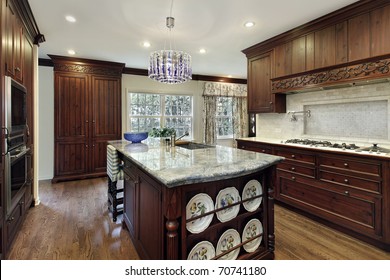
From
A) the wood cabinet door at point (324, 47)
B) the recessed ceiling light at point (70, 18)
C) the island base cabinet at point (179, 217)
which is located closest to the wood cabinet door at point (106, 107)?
the recessed ceiling light at point (70, 18)

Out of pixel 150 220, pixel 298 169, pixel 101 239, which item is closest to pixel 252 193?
pixel 150 220

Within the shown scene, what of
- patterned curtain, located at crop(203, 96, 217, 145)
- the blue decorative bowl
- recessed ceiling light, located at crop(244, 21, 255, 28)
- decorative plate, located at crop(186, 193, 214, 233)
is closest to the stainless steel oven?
the blue decorative bowl

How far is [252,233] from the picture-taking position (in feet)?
5.91

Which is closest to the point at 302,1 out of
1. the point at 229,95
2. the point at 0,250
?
the point at 0,250

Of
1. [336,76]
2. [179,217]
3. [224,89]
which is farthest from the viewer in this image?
[224,89]

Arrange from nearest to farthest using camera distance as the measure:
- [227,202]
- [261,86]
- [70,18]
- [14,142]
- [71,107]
Result: 1. [227,202]
2. [14,142]
3. [70,18]
4. [261,86]
5. [71,107]

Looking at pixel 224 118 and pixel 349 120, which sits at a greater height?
pixel 224 118

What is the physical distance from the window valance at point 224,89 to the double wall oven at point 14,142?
446 centimetres

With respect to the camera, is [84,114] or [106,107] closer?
[84,114]

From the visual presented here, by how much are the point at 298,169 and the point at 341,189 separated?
55 centimetres

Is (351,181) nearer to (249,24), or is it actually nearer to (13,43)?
(249,24)

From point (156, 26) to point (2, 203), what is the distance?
8.52 feet

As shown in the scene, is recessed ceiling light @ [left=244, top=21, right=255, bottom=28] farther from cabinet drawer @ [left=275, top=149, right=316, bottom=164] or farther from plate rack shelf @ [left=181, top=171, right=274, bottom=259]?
plate rack shelf @ [left=181, top=171, right=274, bottom=259]
